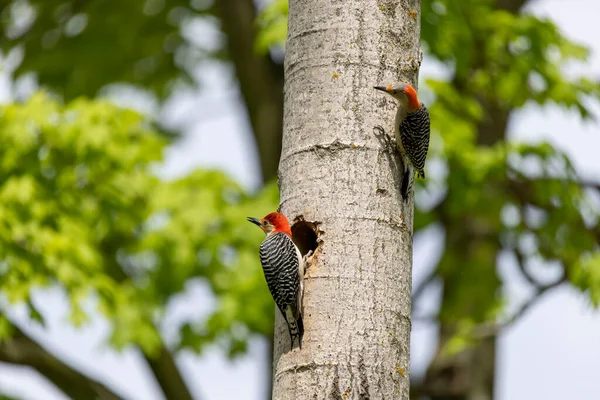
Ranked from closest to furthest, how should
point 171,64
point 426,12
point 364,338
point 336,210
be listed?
point 364,338
point 336,210
point 426,12
point 171,64

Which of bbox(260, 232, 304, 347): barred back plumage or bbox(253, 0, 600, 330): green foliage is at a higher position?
bbox(253, 0, 600, 330): green foliage

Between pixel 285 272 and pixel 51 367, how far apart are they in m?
4.83

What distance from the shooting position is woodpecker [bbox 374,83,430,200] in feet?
11.9

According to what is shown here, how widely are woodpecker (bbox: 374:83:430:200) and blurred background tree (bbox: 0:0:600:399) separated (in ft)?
11.1

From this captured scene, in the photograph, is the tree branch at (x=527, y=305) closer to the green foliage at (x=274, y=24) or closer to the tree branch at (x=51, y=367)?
the green foliage at (x=274, y=24)

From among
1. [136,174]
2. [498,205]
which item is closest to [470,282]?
[498,205]

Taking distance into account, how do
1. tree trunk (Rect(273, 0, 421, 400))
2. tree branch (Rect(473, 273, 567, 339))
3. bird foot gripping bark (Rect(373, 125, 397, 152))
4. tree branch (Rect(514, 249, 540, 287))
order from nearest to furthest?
tree trunk (Rect(273, 0, 421, 400)), bird foot gripping bark (Rect(373, 125, 397, 152)), tree branch (Rect(473, 273, 567, 339)), tree branch (Rect(514, 249, 540, 287))

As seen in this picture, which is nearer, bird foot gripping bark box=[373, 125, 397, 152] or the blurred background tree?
bird foot gripping bark box=[373, 125, 397, 152]

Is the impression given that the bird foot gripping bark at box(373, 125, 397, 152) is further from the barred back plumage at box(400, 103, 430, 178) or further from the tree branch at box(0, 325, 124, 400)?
the tree branch at box(0, 325, 124, 400)

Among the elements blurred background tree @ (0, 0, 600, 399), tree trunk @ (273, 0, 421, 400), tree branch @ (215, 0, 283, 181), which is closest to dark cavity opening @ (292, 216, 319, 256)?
tree trunk @ (273, 0, 421, 400)

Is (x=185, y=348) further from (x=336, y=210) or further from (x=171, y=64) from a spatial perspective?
(x=336, y=210)

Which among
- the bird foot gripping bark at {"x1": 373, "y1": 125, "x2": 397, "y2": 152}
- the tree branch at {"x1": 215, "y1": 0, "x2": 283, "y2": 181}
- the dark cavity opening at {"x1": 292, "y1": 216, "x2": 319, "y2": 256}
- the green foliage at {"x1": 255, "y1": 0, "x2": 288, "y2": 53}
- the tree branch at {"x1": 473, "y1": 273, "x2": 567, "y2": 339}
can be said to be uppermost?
the tree branch at {"x1": 215, "y1": 0, "x2": 283, "y2": 181}

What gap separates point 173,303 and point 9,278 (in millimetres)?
2295

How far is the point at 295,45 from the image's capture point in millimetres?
3701
